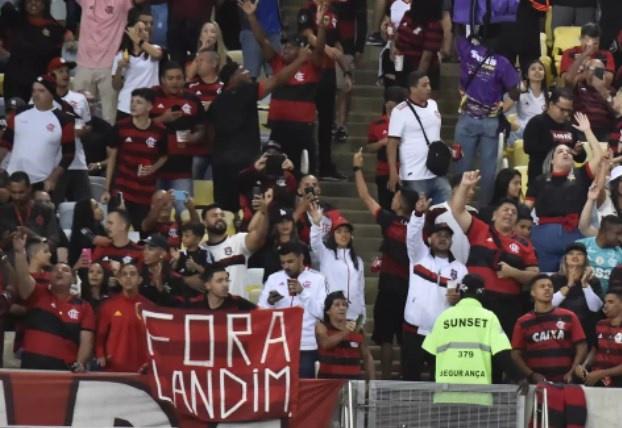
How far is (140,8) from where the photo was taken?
26.3 m

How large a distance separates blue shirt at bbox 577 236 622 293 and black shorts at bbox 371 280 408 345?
5.47 feet

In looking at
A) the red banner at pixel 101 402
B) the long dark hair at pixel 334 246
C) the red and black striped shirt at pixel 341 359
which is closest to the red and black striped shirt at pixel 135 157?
the long dark hair at pixel 334 246

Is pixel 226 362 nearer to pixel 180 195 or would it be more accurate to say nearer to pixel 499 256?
pixel 499 256

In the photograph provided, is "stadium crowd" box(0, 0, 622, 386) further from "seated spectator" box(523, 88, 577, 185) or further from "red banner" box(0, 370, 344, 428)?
"red banner" box(0, 370, 344, 428)

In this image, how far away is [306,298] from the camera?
21438 millimetres

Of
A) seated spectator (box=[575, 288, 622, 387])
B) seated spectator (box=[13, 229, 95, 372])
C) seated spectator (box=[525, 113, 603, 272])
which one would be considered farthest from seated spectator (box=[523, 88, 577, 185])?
seated spectator (box=[13, 229, 95, 372])

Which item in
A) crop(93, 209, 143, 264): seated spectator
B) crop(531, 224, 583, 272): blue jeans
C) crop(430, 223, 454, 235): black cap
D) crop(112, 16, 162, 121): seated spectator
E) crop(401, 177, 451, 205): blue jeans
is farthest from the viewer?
crop(112, 16, 162, 121): seated spectator

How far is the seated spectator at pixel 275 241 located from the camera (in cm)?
2206

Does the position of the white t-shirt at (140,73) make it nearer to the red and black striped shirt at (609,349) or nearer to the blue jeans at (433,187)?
the blue jeans at (433,187)

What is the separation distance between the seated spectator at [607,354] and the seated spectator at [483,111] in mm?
3897

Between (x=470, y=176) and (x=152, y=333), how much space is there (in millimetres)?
3607

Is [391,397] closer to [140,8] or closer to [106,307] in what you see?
[106,307]

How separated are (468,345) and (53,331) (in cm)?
344

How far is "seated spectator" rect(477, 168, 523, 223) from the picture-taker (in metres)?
23.4
